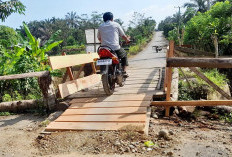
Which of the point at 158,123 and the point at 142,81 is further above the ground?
the point at 142,81

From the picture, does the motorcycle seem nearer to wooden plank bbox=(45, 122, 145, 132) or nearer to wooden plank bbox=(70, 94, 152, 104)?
wooden plank bbox=(70, 94, 152, 104)

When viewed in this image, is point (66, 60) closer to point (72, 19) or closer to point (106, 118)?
point (106, 118)

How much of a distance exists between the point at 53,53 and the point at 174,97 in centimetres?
4486

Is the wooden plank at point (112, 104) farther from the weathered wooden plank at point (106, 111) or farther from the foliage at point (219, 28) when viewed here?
the foliage at point (219, 28)

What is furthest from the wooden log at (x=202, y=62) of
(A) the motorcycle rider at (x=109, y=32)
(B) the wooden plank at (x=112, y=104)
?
(A) the motorcycle rider at (x=109, y=32)

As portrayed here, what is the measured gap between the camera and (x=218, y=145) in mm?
2822

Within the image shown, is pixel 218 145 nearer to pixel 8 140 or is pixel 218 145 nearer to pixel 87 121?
pixel 87 121

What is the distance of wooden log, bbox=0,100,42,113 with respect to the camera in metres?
5.06

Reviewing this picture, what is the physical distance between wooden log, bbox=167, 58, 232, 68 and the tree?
31.1 ft

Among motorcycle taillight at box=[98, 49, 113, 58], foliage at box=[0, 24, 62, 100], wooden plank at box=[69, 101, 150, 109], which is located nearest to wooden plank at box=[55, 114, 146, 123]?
wooden plank at box=[69, 101, 150, 109]

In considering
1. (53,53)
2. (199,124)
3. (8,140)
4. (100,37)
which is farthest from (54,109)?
(53,53)

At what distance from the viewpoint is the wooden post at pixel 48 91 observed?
4757 millimetres

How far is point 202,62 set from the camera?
3678 millimetres

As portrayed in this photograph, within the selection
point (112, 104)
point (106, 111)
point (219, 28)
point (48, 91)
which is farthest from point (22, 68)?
point (219, 28)
